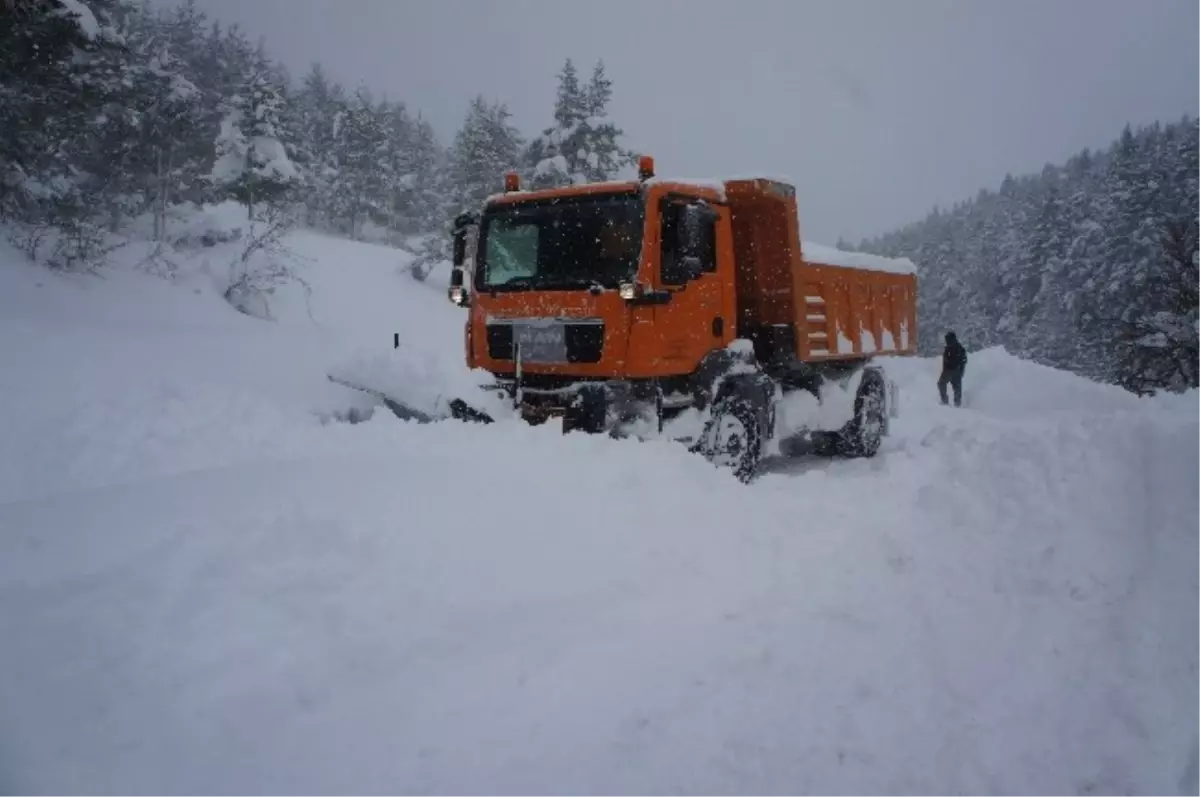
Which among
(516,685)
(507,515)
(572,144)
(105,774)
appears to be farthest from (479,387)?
(572,144)

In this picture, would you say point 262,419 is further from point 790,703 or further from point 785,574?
point 790,703

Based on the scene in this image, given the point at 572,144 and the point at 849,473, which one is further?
the point at 572,144

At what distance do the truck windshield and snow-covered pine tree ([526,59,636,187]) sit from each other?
2123cm

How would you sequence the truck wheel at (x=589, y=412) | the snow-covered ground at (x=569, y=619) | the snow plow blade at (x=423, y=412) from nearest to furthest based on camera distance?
the snow-covered ground at (x=569, y=619) → the truck wheel at (x=589, y=412) → the snow plow blade at (x=423, y=412)

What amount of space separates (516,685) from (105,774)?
1464mm

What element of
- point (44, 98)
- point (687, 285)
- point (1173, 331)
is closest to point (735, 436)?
point (687, 285)

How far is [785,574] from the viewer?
4422 mm

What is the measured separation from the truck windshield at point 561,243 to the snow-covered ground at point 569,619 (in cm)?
164

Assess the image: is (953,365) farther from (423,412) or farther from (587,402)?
(423,412)

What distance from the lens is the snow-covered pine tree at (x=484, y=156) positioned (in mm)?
39062

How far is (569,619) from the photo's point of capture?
12.1 feet

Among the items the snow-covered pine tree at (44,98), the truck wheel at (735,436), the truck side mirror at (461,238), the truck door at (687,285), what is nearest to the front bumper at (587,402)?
the truck door at (687,285)

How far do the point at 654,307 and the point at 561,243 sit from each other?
3.95ft

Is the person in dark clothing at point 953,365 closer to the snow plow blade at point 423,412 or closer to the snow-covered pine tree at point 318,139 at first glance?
the snow plow blade at point 423,412
